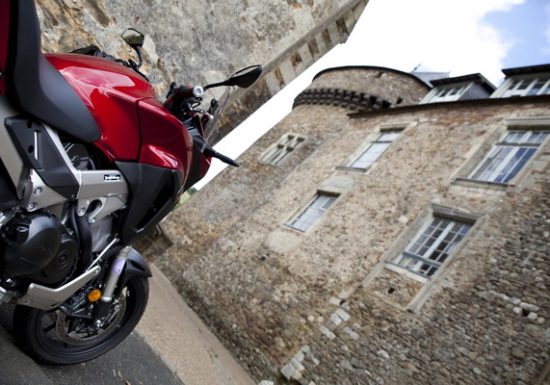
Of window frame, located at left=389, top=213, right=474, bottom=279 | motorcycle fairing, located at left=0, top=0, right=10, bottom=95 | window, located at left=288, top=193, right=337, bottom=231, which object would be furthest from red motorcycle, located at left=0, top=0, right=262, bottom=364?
window, located at left=288, top=193, right=337, bottom=231

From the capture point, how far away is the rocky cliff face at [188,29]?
10.3ft

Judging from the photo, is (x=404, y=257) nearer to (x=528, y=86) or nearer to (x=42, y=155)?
(x=528, y=86)

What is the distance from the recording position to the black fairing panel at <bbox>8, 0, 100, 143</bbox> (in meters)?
1.46

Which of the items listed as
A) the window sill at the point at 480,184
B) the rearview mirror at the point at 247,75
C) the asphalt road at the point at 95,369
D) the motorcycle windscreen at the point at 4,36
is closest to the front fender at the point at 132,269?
the asphalt road at the point at 95,369

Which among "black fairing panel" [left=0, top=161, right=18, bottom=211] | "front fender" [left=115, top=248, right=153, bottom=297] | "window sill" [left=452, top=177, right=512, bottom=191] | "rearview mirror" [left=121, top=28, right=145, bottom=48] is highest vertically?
"window sill" [left=452, top=177, right=512, bottom=191]

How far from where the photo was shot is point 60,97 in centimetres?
169

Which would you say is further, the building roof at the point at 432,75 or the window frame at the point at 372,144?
the building roof at the point at 432,75

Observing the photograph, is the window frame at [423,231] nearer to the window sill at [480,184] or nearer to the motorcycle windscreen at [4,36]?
the window sill at [480,184]

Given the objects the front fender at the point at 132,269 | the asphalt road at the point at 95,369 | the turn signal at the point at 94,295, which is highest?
the front fender at the point at 132,269

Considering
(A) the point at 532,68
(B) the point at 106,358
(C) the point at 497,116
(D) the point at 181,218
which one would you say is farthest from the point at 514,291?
(D) the point at 181,218

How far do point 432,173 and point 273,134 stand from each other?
9.72m

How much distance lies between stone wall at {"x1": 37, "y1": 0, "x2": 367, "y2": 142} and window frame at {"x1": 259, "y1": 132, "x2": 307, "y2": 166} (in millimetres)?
11486

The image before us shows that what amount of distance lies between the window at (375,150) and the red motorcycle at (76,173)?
30.8 feet

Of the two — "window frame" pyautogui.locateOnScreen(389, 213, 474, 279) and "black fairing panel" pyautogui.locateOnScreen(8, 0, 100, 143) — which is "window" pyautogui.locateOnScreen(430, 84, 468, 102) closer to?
"window frame" pyautogui.locateOnScreen(389, 213, 474, 279)
